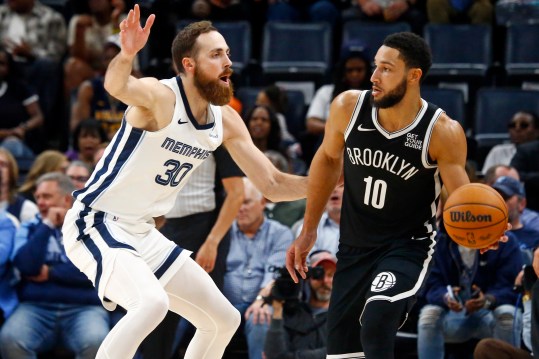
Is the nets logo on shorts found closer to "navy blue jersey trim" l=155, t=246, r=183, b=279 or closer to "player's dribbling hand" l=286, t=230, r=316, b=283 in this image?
"player's dribbling hand" l=286, t=230, r=316, b=283

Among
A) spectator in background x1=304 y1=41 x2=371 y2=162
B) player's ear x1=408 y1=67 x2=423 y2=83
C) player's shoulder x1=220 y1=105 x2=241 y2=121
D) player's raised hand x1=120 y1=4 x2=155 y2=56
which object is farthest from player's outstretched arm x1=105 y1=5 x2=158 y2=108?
spectator in background x1=304 y1=41 x2=371 y2=162

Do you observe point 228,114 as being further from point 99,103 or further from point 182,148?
point 99,103

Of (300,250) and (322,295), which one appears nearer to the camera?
(300,250)

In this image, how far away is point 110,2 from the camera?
1169 centimetres

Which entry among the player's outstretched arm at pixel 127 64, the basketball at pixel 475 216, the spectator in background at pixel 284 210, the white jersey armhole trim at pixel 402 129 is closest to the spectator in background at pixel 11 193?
the spectator in background at pixel 284 210

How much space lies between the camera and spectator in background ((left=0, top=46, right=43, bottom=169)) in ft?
34.5

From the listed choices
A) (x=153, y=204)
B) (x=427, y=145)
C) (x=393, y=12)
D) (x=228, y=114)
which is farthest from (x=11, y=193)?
(x=393, y=12)

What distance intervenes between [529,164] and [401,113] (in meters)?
4.19

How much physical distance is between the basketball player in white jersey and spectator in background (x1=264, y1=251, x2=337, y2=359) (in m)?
1.66

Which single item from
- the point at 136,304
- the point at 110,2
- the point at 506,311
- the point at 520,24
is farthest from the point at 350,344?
the point at 110,2

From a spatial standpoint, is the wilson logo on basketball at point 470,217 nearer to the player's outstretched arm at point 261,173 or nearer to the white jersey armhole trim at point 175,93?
the player's outstretched arm at point 261,173

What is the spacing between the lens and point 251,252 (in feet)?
26.3

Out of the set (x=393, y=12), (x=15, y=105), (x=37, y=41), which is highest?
(x=393, y=12)

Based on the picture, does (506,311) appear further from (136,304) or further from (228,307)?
(136,304)
